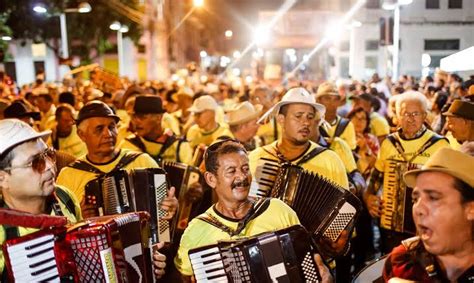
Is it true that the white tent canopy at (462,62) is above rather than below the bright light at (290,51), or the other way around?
below

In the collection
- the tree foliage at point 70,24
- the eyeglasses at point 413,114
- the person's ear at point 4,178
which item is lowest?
the person's ear at point 4,178

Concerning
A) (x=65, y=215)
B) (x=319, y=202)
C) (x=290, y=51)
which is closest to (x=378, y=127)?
(x=319, y=202)

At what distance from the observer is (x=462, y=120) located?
245 inches

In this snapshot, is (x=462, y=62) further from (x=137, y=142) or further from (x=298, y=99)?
(x=137, y=142)

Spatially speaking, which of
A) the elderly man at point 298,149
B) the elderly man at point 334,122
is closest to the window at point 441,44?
the elderly man at point 334,122

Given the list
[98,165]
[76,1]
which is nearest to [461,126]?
[98,165]

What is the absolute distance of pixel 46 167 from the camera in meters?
3.96

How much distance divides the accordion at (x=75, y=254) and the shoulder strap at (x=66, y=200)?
741mm

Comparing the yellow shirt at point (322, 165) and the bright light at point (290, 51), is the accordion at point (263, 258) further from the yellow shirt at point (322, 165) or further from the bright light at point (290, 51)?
the bright light at point (290, 51)

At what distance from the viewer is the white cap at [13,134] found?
3.84 m

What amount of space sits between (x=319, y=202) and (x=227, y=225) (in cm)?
96

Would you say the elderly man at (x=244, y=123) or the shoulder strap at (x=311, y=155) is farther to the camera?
the elderly man at (x=244, y=123)

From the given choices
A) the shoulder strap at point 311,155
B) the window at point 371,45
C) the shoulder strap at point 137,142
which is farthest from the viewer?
the window at point 371,45

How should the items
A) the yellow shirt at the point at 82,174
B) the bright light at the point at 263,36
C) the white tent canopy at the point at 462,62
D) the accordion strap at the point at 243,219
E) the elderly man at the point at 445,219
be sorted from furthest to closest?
the bright light at the point at 263,36 < the yellow shirt at the point at 82,174 < the white tent canopy at the point at 462,62 < the accordion strap at the point at 243,219 < the elderly man at the point at 445,219
